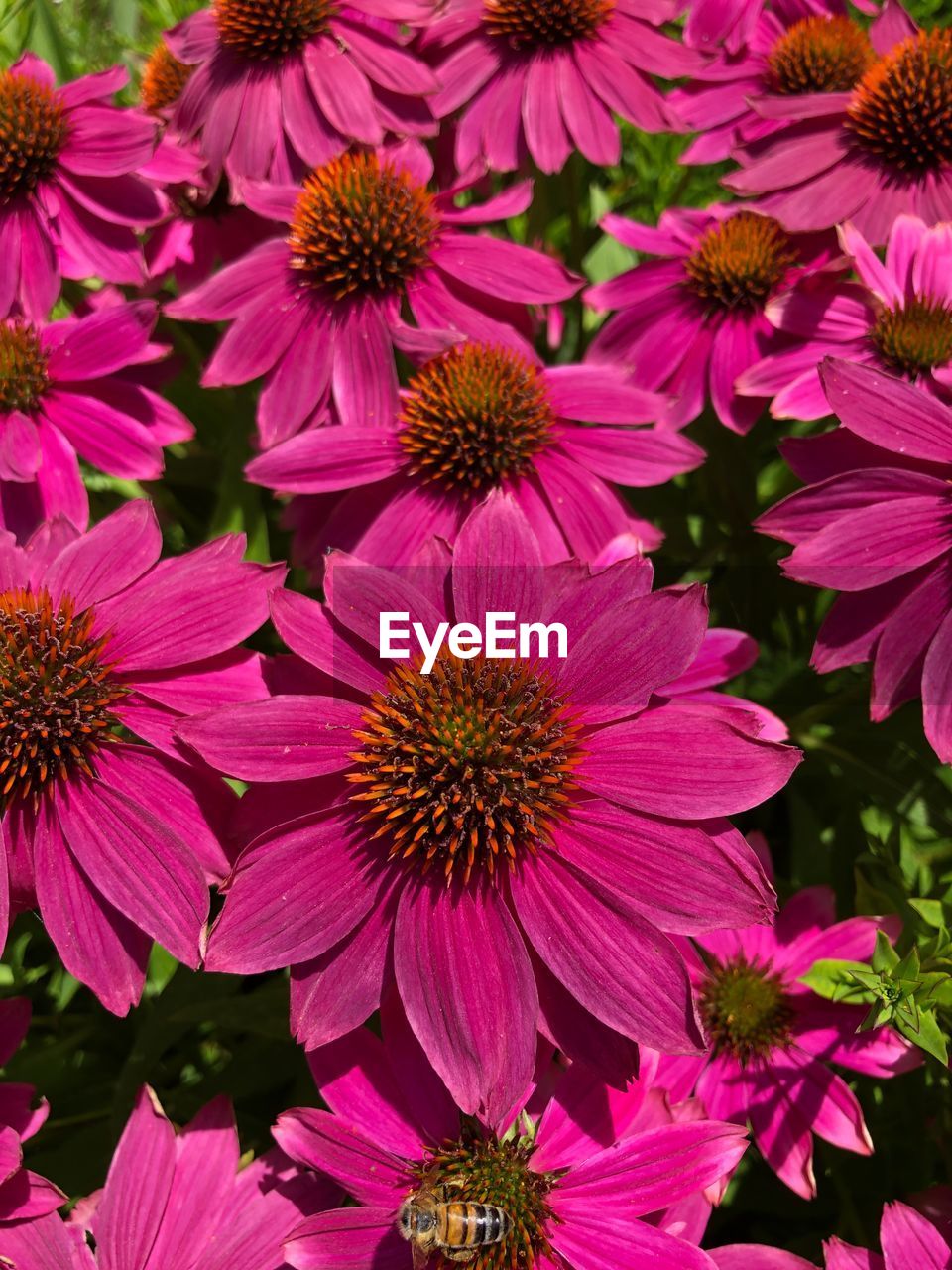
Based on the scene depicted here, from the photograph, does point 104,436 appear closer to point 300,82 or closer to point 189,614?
point 189,614

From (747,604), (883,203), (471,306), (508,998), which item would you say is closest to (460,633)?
(508,998)

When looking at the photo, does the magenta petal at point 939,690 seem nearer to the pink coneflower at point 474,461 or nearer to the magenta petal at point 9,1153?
the pink coneflower at point 474,461

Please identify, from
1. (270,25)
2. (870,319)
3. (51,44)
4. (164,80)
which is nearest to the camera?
(870,319)

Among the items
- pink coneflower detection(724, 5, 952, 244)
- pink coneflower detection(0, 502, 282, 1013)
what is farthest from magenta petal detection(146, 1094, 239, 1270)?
pink coneflower detection(724, 5, 952, 244)

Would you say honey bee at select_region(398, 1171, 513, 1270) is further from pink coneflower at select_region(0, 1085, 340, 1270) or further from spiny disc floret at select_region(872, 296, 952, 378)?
spiny disc floret at select_region(872, 296, 952, 378)

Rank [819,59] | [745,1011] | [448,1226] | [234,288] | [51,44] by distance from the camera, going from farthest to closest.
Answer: [51,44] < [819,59] < [234,288] < [745,1011] < [448,1226]

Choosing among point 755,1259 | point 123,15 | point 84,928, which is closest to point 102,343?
point 84,928
